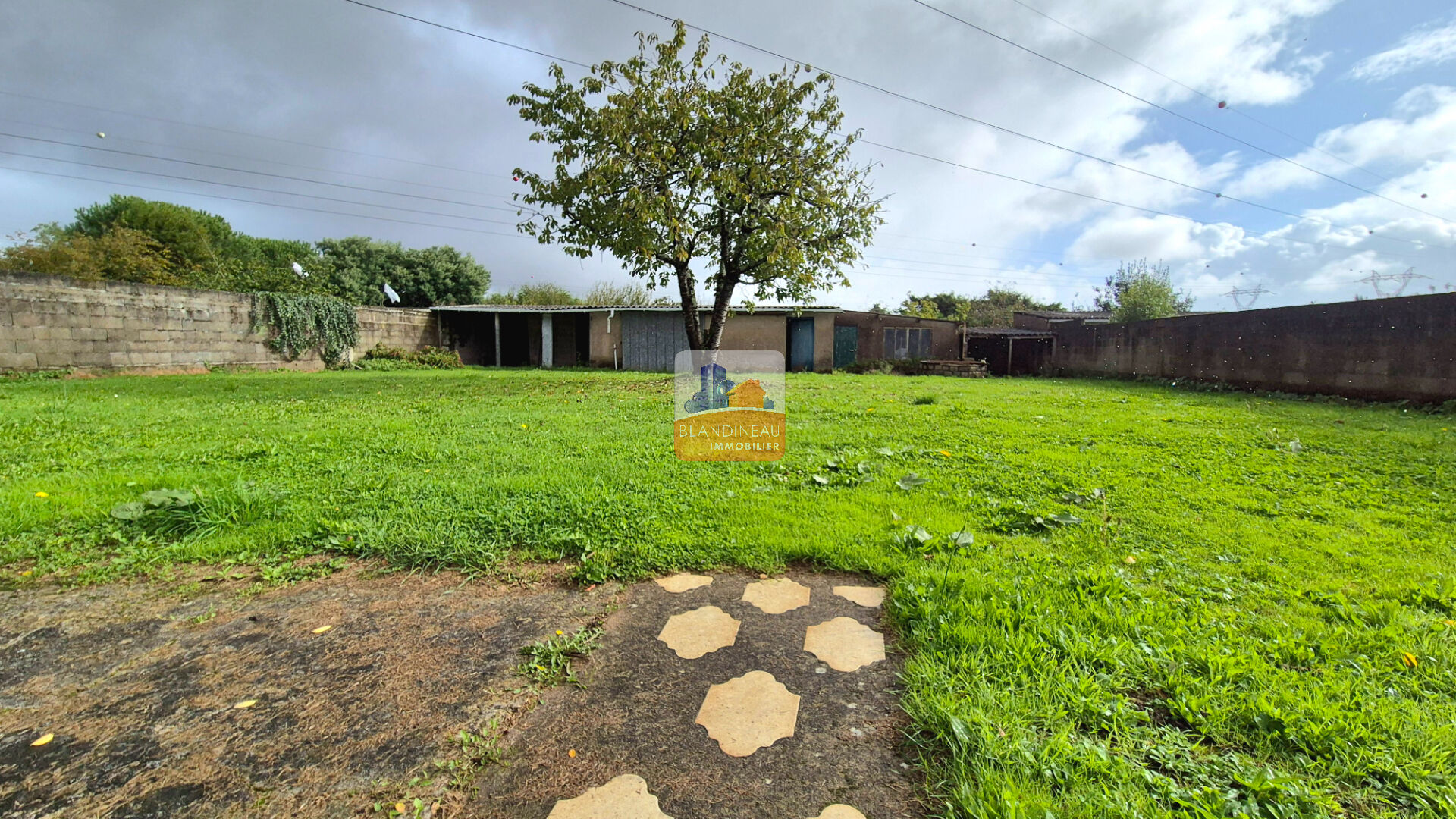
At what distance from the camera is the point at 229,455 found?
11.8 feet

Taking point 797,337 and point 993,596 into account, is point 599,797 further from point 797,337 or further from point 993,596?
point 797,337

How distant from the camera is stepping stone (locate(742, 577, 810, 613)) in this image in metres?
1.94

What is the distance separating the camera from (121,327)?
32.5 feet

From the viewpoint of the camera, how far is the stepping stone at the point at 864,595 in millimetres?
1963

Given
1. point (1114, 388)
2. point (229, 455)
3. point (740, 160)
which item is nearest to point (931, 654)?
point (229, 455)

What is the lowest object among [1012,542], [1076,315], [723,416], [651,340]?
[1012,542]

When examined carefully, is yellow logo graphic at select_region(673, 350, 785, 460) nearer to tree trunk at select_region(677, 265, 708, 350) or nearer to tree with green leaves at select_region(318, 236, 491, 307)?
tree trunk at select_region(677, 265, 708, 350)

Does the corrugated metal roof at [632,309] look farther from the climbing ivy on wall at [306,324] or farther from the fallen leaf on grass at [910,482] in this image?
the fallen leaf on grass at [910,482]

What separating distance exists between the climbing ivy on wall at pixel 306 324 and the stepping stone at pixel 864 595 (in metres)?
14.9

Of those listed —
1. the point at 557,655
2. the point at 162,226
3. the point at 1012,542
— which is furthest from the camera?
the point at 162,226

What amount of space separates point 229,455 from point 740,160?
6.16 meters

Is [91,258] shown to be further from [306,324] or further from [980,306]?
[980,306]

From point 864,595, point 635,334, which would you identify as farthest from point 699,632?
point 635,334

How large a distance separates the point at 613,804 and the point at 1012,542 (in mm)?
2032
